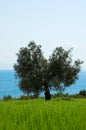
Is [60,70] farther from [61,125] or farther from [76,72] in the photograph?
[61,125]

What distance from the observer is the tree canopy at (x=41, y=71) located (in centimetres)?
5275

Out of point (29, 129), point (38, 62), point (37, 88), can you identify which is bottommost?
point (29, 129)

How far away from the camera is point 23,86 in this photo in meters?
52.8

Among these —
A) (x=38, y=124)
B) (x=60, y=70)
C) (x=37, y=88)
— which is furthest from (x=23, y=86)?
(x=38, y=124)

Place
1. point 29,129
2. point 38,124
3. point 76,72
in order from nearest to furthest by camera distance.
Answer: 1. point 29,129
2. point 38,124
3. point 76,72

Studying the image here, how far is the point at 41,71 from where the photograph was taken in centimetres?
5350

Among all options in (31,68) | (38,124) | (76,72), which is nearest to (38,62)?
(31,68)

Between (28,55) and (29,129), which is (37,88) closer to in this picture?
(28,55)

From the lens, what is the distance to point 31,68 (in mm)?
53125

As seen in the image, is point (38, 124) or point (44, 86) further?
point (44, 86)

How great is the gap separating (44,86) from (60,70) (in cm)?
299

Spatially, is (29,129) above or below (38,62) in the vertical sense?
below

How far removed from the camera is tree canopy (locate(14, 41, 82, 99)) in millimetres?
52750

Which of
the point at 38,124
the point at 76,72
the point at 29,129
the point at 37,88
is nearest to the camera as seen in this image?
the point at 29,129
